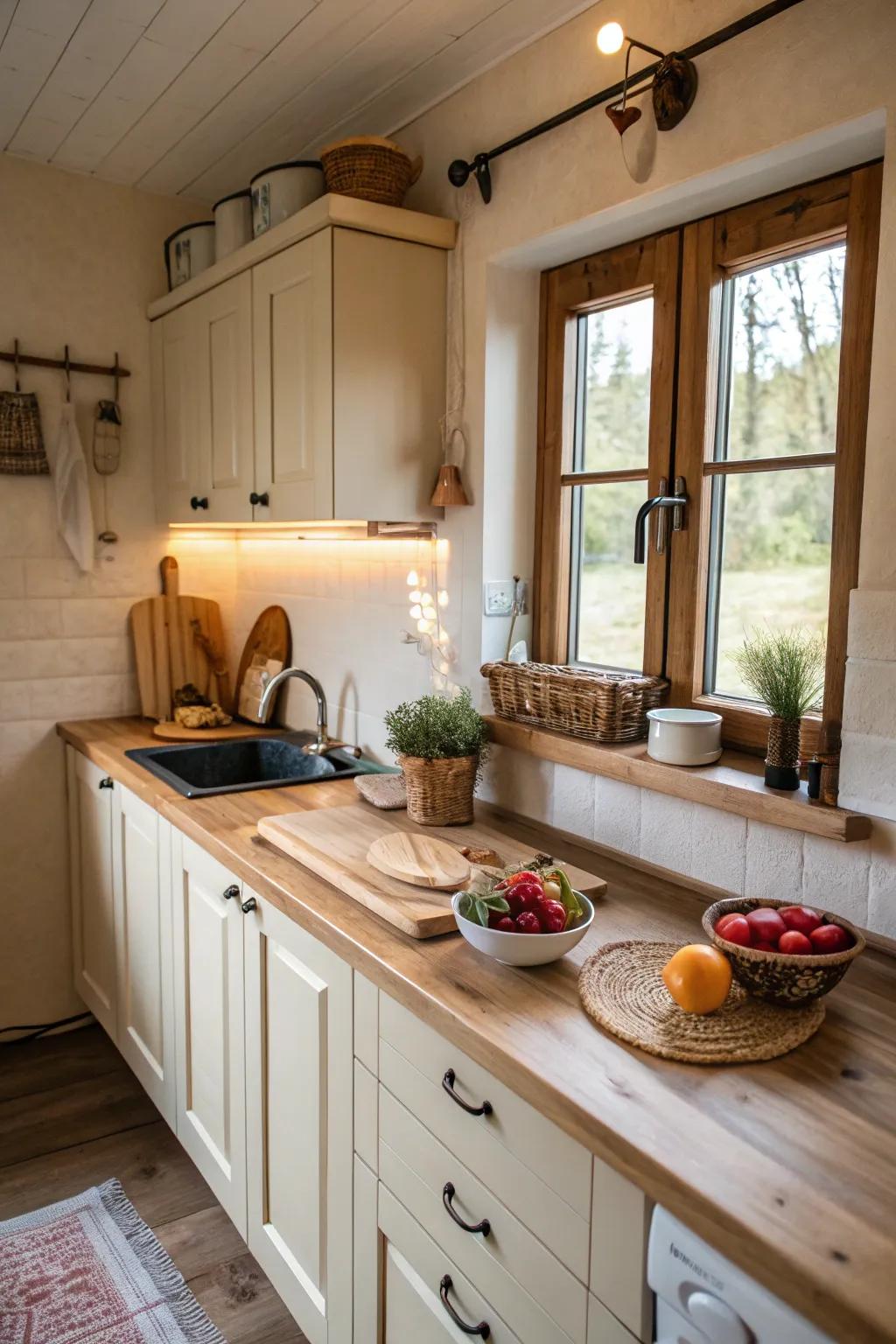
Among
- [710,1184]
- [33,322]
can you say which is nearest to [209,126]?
[33,322]

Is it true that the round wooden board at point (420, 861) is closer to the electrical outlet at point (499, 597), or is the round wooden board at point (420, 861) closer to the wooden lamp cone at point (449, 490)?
the electrical outlet at point (499, 597)

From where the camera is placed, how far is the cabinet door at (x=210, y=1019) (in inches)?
73.5

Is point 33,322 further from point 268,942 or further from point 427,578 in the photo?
point 268,942

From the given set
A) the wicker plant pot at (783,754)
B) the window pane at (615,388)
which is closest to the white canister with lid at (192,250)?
the window pane at (615,388)

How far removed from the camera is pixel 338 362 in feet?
6.74

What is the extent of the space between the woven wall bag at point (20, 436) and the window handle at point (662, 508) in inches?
72.4

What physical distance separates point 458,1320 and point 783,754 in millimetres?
910

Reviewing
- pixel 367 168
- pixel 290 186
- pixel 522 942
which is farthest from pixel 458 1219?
pixel 290 186

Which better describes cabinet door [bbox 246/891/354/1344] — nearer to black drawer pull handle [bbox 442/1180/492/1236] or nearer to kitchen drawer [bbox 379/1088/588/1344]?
kitchen drawer [bbox 379/1088/588/1344]

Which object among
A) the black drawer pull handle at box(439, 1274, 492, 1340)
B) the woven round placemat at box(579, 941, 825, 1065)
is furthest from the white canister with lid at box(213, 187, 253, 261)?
the black drawer pull handle at box(439, 1274, 492, 1340)

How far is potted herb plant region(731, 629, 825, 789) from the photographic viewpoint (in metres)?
1.49

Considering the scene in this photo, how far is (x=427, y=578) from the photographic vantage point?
229cm

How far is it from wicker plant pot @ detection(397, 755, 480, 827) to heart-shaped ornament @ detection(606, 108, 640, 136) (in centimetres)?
119

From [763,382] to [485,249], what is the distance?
734 millimetres
